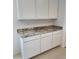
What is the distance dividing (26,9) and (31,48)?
3.77ft

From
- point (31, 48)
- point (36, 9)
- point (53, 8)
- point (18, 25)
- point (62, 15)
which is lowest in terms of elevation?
point (31, 48)

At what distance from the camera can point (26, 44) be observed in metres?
2.53

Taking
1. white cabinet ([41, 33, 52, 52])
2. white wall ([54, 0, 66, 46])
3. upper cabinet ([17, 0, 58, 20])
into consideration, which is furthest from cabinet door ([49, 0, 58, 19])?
white cabinet ([41, 33, 52, 52])

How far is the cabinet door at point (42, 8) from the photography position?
3193 millimetres

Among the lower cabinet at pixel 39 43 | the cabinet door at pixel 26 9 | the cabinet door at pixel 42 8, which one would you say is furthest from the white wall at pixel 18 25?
the lower cabinet at pixel 39 43

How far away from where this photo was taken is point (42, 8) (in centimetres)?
336

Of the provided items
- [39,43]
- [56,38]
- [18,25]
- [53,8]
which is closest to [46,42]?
[39,43]

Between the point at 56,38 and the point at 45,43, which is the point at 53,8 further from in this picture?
the point at 45,43

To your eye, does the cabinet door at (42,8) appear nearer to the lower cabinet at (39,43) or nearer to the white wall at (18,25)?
the white wall at (18,25)

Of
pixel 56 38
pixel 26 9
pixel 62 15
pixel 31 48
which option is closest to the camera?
pixel 31 48

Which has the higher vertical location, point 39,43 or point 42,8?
point 42,8
